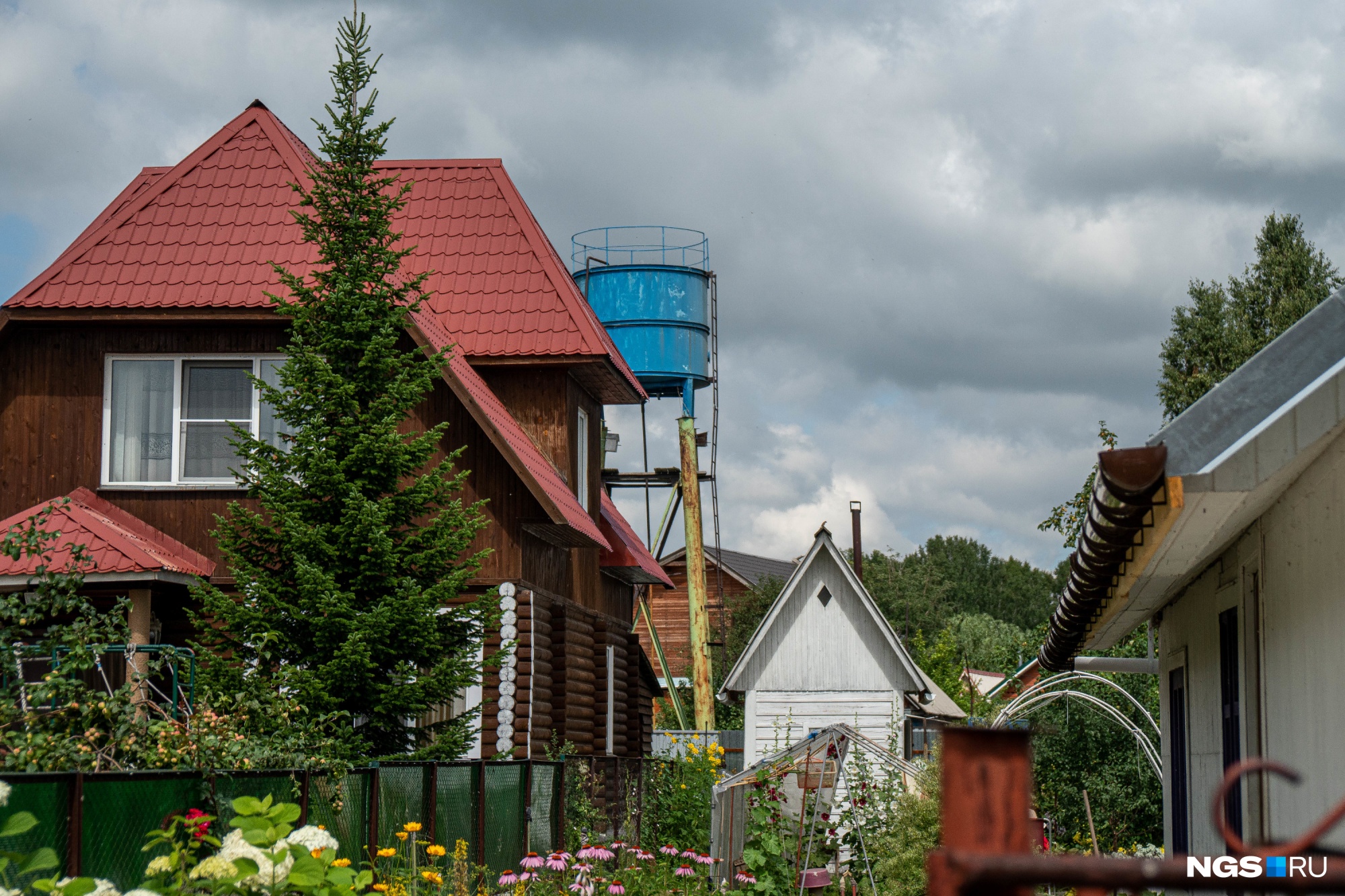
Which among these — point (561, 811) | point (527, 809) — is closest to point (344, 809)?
point (527, 809)

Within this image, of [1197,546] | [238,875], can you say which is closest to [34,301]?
[238,875]

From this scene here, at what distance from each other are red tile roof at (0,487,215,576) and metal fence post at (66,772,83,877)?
8141 mm

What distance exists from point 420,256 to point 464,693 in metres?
6.81

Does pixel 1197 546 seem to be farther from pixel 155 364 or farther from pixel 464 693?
pixel 155 364

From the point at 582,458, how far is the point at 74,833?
46.5ft

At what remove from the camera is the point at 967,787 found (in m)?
1.65

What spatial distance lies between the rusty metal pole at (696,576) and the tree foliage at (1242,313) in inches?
549

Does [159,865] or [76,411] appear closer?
[159,865]

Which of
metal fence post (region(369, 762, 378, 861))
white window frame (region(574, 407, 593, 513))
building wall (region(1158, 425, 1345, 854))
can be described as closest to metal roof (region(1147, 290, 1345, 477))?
building wall (region(1158, 425, 1345, 854))

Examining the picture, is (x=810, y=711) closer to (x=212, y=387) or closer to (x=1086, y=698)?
(x=1086, y=698)

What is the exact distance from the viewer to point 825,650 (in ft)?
86.5

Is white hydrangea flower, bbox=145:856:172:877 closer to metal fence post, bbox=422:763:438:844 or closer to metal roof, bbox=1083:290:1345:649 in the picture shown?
metal roof, bbox=1083:290:1345:649

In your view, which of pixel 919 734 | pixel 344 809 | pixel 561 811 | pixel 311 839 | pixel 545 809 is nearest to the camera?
pixel 311 839

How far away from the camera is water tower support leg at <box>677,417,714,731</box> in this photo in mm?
28047
